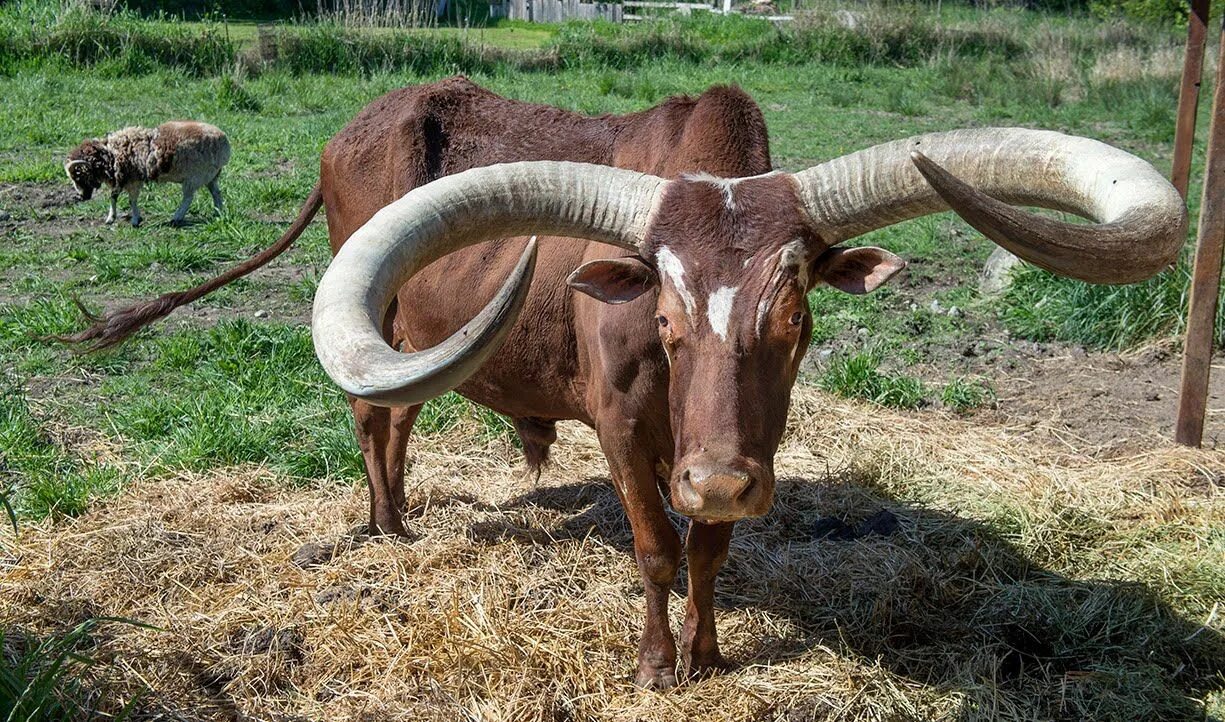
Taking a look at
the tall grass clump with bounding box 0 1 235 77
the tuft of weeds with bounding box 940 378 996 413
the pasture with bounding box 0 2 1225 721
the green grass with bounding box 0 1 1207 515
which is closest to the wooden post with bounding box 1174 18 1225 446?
the pasture with bounding box 0 2 1225 721

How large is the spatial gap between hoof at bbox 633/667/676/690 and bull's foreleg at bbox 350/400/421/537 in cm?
160

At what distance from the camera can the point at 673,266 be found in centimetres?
312

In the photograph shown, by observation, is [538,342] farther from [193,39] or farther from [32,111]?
[193,39]

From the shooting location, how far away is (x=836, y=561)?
461 cm

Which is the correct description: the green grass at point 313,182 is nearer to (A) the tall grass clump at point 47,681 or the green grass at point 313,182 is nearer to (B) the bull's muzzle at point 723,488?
(A) the tall grass clump at point 47,681

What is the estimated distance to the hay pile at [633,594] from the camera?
12.5 ft

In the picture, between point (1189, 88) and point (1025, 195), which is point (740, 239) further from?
point (1189, 88)

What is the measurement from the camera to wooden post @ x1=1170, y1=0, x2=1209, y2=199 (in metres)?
5.80

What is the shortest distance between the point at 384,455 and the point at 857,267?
8.39 feet

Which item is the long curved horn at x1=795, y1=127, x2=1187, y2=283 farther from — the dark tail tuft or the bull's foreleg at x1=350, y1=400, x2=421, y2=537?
the bull's foreleg at x1=350, y1=400, x2=421, y2=537

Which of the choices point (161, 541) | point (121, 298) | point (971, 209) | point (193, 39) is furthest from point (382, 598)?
point (193, 39)

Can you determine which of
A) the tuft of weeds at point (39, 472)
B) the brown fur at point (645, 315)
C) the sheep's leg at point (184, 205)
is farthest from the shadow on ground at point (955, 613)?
the sheep's leg at point (184, 205)

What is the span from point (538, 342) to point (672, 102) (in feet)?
3.41

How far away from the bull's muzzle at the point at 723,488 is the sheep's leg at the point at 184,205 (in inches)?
320
